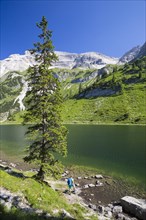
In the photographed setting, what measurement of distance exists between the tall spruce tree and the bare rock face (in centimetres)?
938

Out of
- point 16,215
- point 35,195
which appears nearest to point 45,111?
point 35,195

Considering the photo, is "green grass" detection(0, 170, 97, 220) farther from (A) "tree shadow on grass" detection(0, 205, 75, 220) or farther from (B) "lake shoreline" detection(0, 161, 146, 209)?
(B) "lake shoreline" detection(0, 161, 146, 209)

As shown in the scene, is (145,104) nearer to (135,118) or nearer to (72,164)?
(135,118)

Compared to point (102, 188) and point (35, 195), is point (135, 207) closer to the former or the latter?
point (102, 188)

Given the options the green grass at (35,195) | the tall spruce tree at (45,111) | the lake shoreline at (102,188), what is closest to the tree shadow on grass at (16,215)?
the green grass at (35,195)

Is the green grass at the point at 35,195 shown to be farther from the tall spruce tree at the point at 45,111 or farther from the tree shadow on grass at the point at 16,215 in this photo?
the tall spruce tree at the point at 45,111

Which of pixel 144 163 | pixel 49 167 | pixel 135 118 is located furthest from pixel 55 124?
pixel 135 118

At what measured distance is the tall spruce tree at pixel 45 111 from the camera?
27031 mm

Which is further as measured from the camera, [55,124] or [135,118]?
[135,118]

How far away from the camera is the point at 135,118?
147 m

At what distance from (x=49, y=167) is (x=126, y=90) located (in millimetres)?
183072

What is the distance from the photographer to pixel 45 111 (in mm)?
27250

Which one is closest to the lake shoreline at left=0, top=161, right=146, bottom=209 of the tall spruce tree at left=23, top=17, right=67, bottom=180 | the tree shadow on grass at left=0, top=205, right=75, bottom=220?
the tall spruce tree at left=23, top=17, right=67, bottom=180

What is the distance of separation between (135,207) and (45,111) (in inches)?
643
